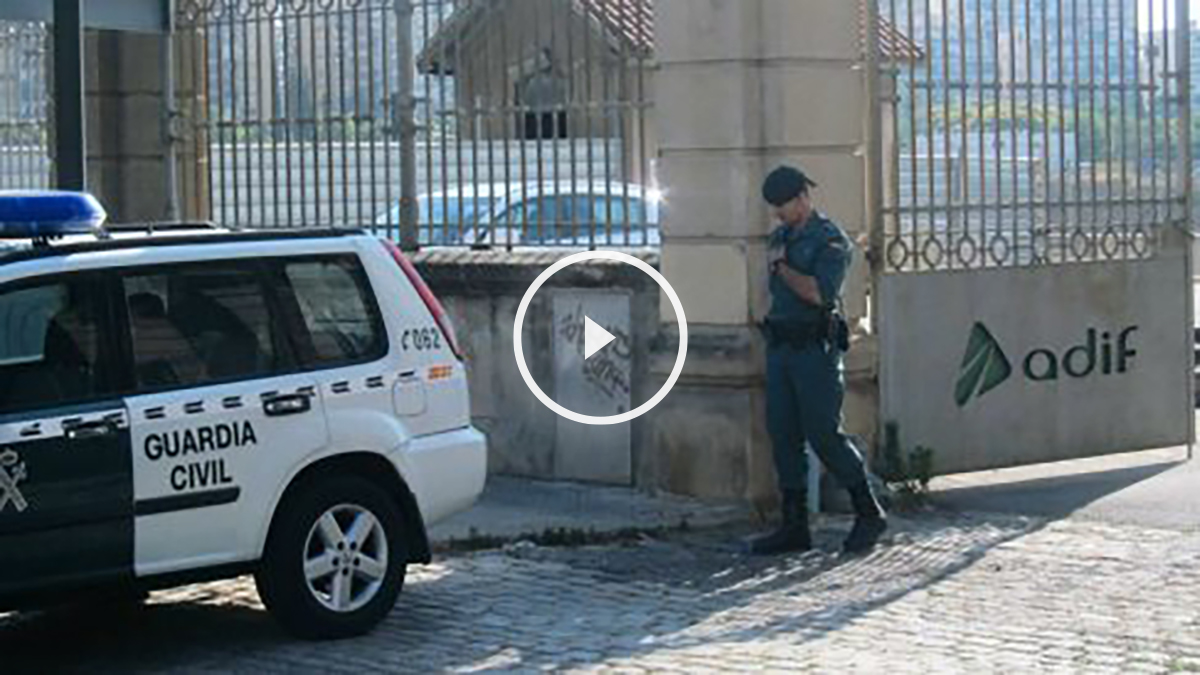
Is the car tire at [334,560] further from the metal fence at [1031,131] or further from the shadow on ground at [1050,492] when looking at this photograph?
the metal fence at [1031,131]

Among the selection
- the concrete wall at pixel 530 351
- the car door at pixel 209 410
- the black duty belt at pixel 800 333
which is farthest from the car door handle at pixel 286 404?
the concrete wall at pixel 530 351

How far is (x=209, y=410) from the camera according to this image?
25.7 feet

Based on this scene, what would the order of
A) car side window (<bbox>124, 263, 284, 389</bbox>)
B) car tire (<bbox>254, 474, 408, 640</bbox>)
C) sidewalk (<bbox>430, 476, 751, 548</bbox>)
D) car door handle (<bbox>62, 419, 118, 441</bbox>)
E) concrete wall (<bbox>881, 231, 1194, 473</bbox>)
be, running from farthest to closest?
concrete wall (<bbox>881, 231, 1194, 473</bbox>), sidewalk (<bbox>430, 476, 751, 548</bbox>), car tire (<bbox>254, 474, 408, 640</bbox>), car side window (<bbox>124, 263, 284, 389</bbox>), car door handle (<bbox>62, 419, 118, 441</bbox>)

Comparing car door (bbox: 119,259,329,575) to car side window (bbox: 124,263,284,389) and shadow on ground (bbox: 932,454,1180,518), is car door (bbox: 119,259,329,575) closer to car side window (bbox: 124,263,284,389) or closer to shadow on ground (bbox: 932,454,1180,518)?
car side window (bbox: 124,263,284,389)

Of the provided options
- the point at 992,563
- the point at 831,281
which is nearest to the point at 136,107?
the point at 831,281

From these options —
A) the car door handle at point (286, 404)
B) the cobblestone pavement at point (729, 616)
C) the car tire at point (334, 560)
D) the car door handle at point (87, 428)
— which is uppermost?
the car door handle at point (286, 404)

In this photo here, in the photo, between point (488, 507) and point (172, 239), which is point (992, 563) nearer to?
point (488, 507)

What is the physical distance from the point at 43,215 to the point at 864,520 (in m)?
4.09

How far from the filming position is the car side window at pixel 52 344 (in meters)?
7.48

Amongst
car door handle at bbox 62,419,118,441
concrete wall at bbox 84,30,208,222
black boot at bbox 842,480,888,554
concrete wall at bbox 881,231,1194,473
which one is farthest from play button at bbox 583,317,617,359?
car door handle at bbox 62,419,118,441

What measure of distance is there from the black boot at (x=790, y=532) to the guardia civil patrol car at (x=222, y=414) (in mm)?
1755

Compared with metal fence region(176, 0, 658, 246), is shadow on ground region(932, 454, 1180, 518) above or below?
below

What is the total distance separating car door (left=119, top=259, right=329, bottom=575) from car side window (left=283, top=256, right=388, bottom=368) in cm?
12

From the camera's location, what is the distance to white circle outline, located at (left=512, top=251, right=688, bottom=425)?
1123cm
